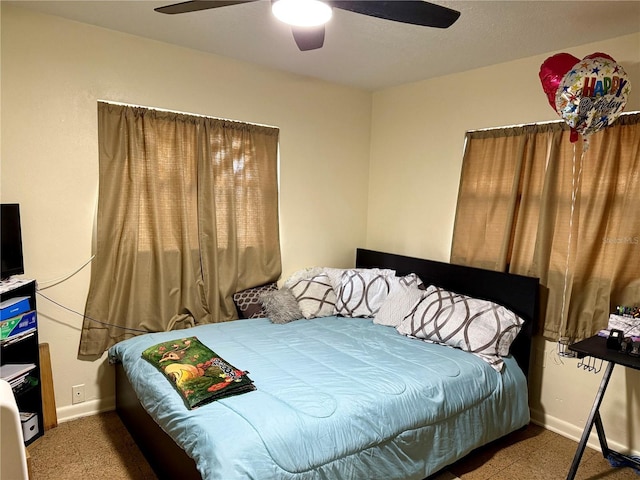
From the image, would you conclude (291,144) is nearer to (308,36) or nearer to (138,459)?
(308,36)

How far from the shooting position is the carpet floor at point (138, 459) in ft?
7.55

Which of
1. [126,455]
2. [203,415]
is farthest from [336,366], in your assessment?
[126,455]

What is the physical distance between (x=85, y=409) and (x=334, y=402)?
1.93m

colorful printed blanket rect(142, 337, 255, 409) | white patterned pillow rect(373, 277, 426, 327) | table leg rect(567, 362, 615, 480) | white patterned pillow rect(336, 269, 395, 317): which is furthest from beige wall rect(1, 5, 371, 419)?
table leg rect(567, 362, 615, 480)

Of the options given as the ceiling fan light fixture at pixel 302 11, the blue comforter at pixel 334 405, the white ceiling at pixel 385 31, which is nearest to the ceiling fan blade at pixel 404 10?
the ceiling fan light fixture at pixel 302 11

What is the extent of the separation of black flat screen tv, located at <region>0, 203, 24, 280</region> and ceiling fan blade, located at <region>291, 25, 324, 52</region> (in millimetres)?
1860

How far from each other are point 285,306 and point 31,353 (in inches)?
63.8

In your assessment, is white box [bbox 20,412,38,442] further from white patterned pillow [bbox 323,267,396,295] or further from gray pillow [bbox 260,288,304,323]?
white patterned pillow [bbox 323,267,396,295]

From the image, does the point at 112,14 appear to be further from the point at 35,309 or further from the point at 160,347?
the point at 160,347

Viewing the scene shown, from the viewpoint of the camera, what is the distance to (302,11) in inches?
69.4

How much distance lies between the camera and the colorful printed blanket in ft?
6.40

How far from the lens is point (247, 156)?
3385 mm

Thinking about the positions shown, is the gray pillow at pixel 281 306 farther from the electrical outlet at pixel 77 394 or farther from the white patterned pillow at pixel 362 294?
the electrical outlet at pixel 77 394

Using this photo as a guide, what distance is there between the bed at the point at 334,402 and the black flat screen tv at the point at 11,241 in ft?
2.49
